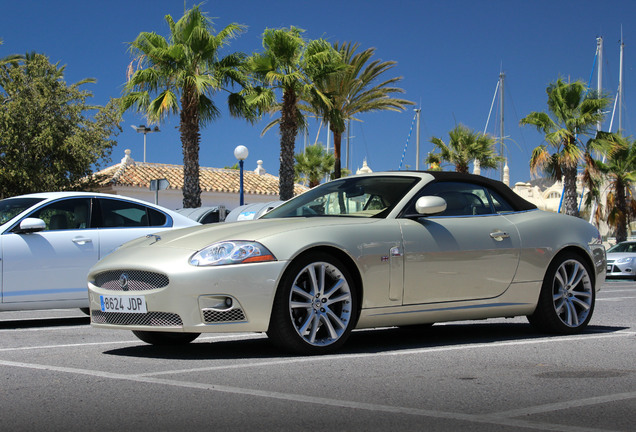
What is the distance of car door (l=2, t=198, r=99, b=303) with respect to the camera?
9.16m

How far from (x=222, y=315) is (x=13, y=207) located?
4.52 metres

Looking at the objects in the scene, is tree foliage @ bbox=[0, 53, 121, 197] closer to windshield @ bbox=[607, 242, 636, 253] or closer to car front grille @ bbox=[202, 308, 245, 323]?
windshield @ bbox=[607, 242, 636, 253]

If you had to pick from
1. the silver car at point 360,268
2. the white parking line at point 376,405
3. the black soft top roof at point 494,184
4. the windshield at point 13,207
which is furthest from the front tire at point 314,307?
the windshield at point 13,207

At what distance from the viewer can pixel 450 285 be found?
712 centimetres

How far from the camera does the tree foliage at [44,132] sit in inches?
1339

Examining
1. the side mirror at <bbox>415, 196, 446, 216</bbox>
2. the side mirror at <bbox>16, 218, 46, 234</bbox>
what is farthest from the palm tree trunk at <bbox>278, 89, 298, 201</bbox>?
the side mirror at <bbox>415, 196, 446, 216</bbox>

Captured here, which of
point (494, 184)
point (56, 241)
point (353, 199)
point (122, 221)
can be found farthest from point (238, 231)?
point (122, 221)

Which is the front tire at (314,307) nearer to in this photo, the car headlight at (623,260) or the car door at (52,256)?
the car door at (52,256)

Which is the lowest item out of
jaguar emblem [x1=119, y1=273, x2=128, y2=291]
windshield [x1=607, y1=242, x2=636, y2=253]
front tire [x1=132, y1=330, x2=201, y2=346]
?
front tire [x1=132, y1=330, x2=201, y2=346]

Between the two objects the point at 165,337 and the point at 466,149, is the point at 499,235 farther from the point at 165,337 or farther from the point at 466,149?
the point at 466,149

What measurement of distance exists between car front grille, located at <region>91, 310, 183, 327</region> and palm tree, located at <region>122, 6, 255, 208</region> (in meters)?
19.9

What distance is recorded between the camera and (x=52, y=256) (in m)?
9.36

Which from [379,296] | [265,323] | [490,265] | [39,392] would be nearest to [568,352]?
[490,265]

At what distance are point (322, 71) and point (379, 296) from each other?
22316 mm
